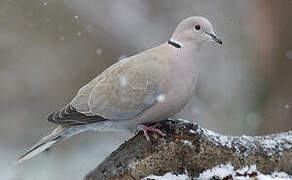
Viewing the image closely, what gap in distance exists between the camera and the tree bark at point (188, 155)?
9.50ft

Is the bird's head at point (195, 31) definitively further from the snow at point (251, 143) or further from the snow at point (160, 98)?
the snow at point (251, 143)

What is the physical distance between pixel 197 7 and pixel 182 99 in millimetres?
5376

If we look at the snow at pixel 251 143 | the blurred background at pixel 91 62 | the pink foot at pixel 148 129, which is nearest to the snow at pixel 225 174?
the snow at pixel 251 143

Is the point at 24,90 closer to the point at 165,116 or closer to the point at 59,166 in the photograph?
the point at 59,166

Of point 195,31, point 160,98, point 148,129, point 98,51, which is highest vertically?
point 98,51

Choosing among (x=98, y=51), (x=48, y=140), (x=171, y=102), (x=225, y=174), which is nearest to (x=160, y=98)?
(x=171, y=102)

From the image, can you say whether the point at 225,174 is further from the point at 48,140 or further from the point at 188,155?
the point at 48,140

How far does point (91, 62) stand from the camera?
8.59 meters

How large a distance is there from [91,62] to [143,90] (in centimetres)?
556

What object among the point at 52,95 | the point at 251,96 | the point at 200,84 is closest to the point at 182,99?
the point at 251,96

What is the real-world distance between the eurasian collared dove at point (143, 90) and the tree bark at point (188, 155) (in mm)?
136

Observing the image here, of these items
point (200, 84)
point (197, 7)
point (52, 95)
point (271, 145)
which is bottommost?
point (271, 145)

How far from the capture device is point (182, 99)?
310 cm

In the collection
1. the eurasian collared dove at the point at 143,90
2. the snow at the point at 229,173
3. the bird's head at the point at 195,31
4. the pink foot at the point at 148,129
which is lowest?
the snow at the point at 229,173
